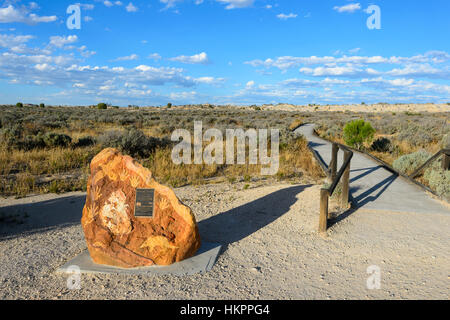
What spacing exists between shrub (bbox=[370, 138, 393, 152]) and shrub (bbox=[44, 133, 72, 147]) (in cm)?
1342

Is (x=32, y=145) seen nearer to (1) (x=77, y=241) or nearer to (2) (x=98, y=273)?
(1) (x=77, y=241)

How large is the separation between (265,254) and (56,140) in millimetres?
10650

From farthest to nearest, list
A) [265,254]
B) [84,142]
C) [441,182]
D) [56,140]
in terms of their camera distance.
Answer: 1. [84,142]
2. [56,140]
3. [441,182]
4. [265,254]

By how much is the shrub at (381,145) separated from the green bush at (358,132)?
1.71ft

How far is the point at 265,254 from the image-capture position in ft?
14.6

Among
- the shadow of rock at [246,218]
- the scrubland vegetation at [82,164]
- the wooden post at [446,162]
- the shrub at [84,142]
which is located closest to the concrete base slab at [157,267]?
the shadow of rock at [246,218]

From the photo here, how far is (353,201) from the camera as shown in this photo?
21.1 feet

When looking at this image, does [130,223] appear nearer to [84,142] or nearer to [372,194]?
[372,194]

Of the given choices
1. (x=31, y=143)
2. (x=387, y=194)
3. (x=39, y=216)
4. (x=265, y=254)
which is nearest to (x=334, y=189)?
(x=387, y=194)

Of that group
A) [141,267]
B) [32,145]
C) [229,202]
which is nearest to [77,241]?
[141,267]
